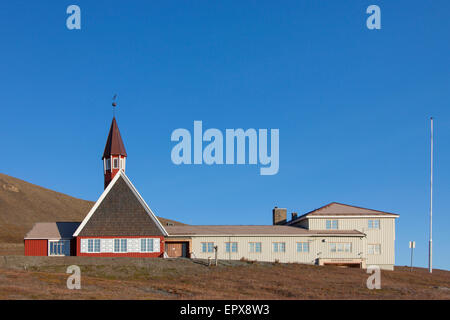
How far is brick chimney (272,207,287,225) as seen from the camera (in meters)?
68.4

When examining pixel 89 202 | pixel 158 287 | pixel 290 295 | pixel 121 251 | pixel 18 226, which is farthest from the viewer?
pixel 89 202

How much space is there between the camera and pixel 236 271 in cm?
4497

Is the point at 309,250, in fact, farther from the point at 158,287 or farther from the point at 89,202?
the point at 89,202

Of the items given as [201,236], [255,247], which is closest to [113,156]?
[201,236]

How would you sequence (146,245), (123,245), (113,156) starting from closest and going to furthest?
(123,245) < (146,245) < (113,156)

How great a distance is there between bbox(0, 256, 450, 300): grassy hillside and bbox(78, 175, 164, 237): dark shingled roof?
4.78m

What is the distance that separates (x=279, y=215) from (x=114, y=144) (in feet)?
73.8

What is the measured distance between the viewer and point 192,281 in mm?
39031

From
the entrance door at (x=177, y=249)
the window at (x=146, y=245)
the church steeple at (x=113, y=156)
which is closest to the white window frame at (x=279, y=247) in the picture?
the entrance door at (x=177, y=249)

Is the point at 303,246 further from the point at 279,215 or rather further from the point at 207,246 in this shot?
the point at 279,215

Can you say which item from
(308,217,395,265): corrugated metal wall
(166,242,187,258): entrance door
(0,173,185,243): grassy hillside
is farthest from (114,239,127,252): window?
(0,173,185,243): grassy hillside

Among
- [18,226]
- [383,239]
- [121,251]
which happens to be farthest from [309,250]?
[18,226]

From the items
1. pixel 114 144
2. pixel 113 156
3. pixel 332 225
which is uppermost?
pixel 114 144
